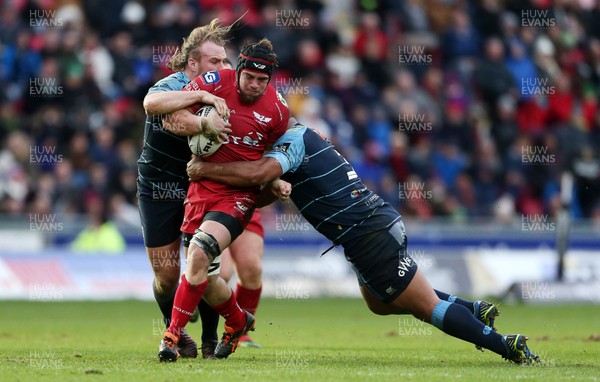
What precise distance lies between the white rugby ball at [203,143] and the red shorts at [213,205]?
35 centimetres

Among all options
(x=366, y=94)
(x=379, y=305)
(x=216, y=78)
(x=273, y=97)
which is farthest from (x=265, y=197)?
(x=366, y=94)

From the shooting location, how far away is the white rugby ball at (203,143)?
9516 millimetres

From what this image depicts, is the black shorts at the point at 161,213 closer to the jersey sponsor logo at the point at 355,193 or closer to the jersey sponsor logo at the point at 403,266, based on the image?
the jersey sponsor logo at the point at 355,193

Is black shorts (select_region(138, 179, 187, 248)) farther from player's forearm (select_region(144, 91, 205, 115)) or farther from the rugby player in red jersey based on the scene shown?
player's forearm (select_region(144, 91, 205, 115))

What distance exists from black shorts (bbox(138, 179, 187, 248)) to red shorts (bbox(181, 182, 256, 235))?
773mm

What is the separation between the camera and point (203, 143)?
9.62 m

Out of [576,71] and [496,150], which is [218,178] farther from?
[576,71]

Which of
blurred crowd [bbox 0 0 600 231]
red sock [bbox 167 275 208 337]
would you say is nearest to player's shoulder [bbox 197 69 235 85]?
red sock [bbox 167 275 208 337]

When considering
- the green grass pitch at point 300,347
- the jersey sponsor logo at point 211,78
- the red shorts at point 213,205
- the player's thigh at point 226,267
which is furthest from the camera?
the player's thigh at point 226,267

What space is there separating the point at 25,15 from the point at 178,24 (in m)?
3.04

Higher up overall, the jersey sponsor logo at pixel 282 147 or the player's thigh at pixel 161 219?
the jersey sponsor logo at pixel 282 147

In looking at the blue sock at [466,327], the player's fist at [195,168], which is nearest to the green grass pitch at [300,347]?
the blue sock at [466,327]

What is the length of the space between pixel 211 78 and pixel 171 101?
450 millimetres

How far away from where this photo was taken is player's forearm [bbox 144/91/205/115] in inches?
377
